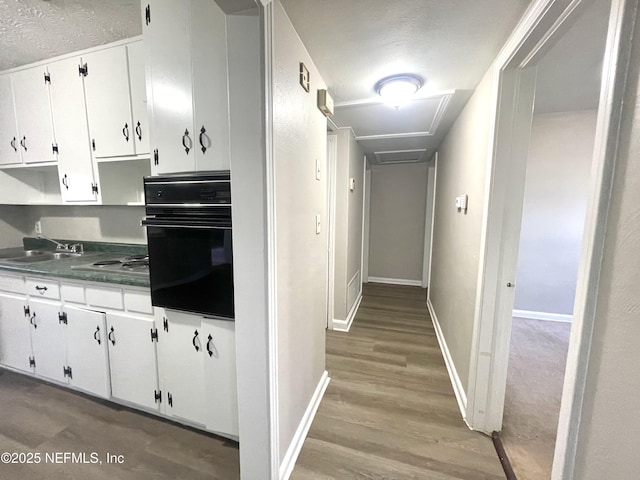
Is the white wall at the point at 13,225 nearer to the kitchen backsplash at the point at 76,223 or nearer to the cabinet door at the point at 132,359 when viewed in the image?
the kitchen backsplash at the point at 76,223

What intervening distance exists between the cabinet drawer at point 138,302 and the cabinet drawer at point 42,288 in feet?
2.12

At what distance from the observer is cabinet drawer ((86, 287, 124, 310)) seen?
1.62 metres

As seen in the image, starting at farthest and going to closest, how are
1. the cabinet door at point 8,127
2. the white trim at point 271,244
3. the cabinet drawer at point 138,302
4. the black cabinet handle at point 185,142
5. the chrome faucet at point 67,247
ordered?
the chrome faucet at point 67,247 → the cabinet door at point 8,127 → the cabinet drawer at point 138,302 → the black cabinet handle at point 185,142 → the white trim at point 271,244

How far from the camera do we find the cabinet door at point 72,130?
6.11ft

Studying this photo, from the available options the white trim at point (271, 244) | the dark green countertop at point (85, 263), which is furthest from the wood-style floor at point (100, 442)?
the dark green countertop at point (85, 263)

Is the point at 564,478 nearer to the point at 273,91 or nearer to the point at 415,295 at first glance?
the point at 273,91

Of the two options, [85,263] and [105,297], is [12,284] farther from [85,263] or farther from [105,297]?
[105,297]

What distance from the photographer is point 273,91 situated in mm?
1038

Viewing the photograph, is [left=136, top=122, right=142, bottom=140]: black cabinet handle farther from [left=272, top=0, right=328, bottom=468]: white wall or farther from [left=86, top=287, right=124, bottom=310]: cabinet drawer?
[left=272, top=0, right=328, bottom=468]: white wall

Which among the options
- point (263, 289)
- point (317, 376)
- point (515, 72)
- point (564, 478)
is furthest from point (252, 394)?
point (515, 72)

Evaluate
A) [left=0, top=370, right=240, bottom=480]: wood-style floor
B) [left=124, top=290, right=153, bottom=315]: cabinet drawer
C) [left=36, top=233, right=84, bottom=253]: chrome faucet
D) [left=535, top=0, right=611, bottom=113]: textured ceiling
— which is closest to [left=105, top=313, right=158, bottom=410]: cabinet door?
[left=124, top=290, right=153, bottom=315]: cabinet drawer

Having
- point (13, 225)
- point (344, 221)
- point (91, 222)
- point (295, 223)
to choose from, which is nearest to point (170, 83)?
point (295, 223)

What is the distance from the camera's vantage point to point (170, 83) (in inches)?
53.1

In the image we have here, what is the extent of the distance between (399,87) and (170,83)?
54.7 inches
